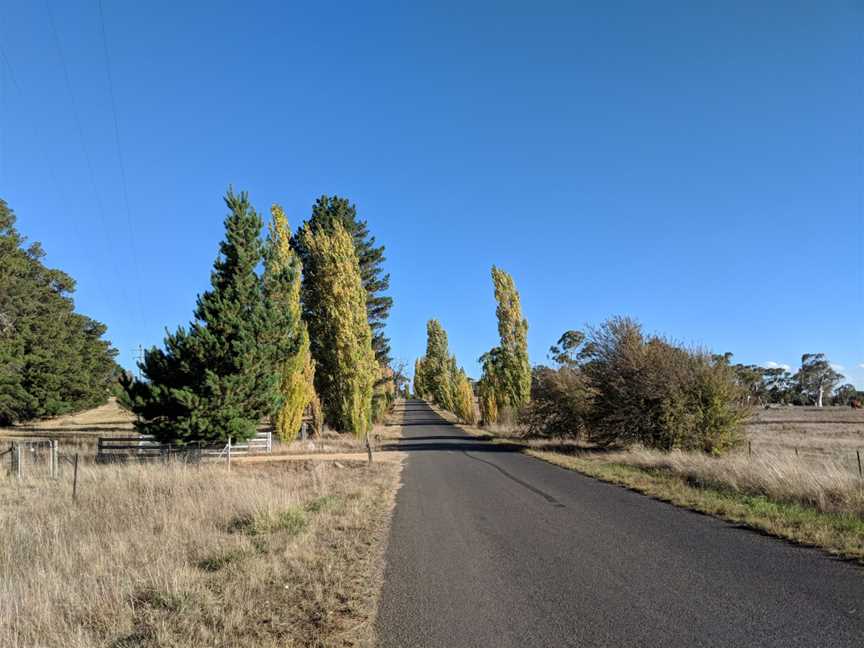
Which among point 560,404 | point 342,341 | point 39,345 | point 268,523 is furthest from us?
point 39,345

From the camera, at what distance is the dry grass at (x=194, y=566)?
4934 mm

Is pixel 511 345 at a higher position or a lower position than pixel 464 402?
higher

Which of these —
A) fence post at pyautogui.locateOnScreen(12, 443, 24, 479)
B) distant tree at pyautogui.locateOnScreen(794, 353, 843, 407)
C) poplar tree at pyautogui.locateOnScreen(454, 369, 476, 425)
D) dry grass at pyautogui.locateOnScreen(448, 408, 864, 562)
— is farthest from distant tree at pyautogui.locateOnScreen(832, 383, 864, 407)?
fence post at pyautogui.locateOnScreen(12, 443, 24, 479)

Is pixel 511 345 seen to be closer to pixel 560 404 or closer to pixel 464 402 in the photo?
pixel 560 404

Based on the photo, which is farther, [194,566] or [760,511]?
[760,511]

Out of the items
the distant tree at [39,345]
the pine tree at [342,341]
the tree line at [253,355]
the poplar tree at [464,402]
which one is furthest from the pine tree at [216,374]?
the poplar tree at [464,402]

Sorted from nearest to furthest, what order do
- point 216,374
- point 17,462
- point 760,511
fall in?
1. point 760,511
2. point 17,462
3. point 216,374

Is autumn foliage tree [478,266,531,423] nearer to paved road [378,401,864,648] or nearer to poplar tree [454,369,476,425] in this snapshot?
poplar tree [454,369,476,425]

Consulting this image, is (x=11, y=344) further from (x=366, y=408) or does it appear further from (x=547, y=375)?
(x=547, y=375)

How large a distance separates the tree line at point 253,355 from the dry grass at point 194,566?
8.93 m

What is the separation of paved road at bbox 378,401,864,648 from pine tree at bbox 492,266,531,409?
33.5 m

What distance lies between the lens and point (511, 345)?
44531 mm

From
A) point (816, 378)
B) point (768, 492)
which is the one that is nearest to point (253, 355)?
point (768, 492)

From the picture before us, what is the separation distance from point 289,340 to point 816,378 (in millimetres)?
120655
